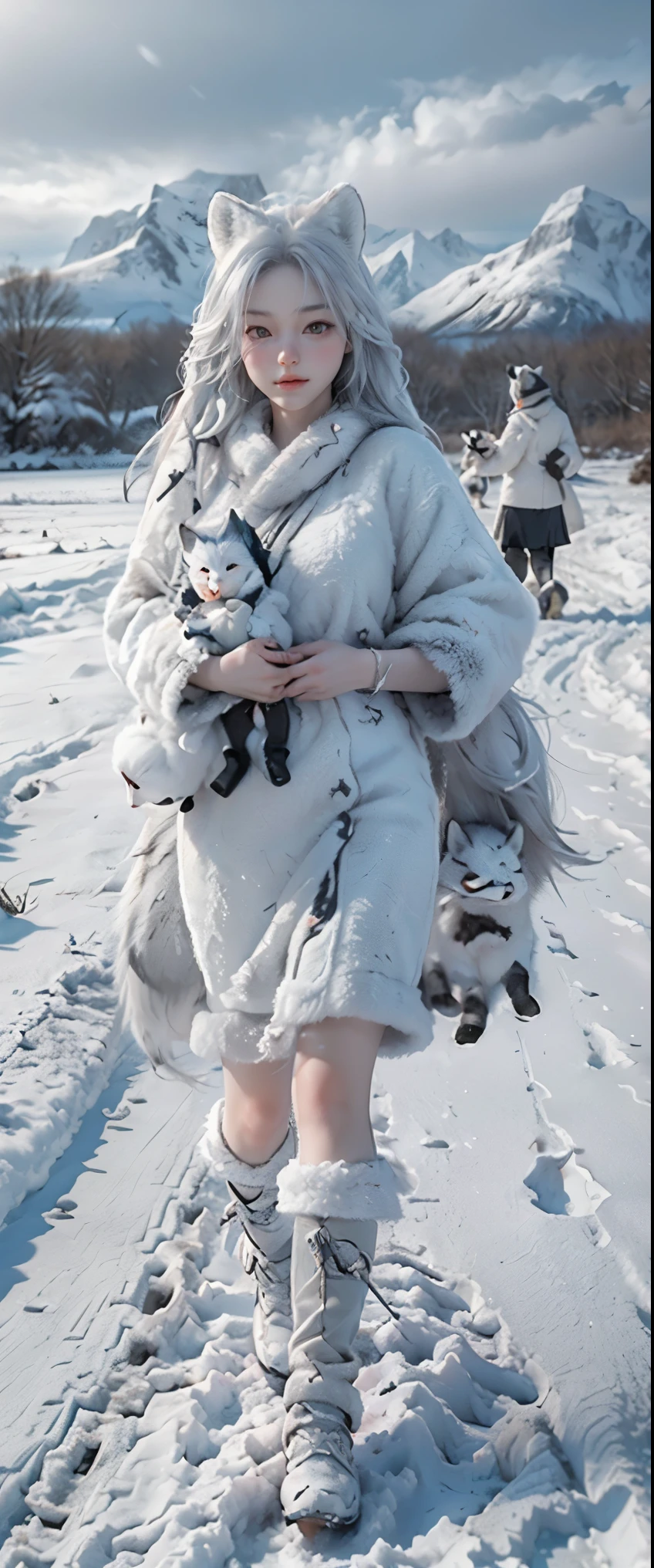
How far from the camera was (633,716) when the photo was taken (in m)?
5.21

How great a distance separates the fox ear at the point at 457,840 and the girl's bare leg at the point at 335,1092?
470 mm

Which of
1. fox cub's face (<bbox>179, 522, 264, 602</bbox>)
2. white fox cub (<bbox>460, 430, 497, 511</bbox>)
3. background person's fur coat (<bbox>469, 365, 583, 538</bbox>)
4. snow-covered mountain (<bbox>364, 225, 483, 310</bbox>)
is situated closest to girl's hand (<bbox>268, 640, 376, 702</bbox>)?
fox cub's face (<bbox>179, 522, 264, 602</bbox>)

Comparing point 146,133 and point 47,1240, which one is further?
point 146,133

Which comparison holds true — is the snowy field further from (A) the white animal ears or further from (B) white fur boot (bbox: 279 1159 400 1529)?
(A) the white animal ears

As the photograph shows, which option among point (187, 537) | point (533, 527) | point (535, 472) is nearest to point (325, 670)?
point (187, 537)

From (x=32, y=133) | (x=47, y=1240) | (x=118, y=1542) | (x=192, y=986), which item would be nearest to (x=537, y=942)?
(x=192, y=986)

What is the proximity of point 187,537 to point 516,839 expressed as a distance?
0.77 metres

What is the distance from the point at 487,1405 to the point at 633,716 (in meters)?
3.84

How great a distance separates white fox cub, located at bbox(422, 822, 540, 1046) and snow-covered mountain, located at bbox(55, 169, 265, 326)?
1.18m

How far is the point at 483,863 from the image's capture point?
76.6 inches

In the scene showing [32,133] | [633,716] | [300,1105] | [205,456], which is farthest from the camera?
[633,716]

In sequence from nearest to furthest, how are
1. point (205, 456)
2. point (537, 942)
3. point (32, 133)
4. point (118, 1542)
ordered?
point (118, 1542), point (205, 456), point (32, 133), point (537, 942)

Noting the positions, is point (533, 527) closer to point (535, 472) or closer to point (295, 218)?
point (535, 472)

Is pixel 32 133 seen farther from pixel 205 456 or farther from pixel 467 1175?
pixel 467 1175
